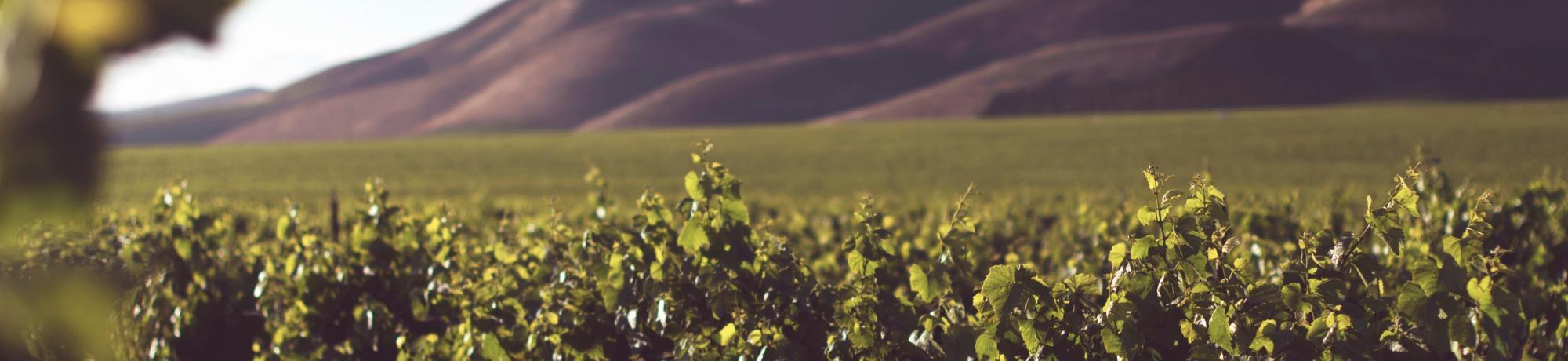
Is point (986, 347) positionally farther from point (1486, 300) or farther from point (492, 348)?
point (492, 348)

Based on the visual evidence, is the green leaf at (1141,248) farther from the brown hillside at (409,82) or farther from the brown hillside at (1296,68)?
the brown hillside at (409,82)

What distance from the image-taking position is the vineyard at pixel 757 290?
8.86 feet

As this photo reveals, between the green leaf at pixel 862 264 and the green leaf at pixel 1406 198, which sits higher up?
the green leaf at pixel 1406 198

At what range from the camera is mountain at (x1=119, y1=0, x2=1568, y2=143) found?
99.6 m

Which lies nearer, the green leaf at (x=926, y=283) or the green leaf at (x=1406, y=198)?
the green leaf at (x=1406, y=198)

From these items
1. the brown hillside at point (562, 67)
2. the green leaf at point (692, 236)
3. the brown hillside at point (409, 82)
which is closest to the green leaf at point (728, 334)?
the green leaf at point (692, 236)

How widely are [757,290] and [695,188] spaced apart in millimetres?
450

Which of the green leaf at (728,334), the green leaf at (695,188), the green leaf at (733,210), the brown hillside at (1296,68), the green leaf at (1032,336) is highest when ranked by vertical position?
the green leaf at (695,188)

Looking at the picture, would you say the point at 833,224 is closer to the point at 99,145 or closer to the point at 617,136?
the point at 99,145

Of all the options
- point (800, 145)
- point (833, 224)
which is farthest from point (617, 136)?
point (833, 224)

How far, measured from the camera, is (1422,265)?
2.71 metres

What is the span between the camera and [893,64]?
145 metres

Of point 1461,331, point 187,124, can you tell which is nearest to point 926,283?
point 1461,331

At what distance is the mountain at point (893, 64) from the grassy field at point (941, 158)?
35383 mm
